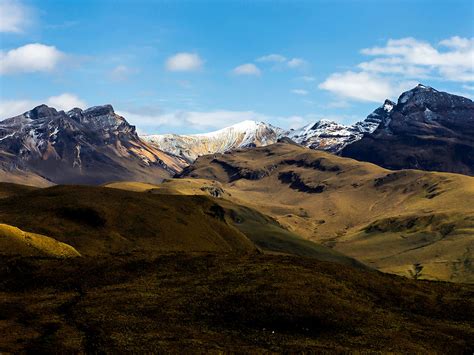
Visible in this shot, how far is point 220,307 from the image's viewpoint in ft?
298

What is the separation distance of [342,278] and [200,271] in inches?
998

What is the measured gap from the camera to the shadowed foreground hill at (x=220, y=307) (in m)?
76.1

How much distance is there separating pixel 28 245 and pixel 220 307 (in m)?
65.3

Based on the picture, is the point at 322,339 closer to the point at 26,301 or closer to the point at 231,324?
the point at 231,324

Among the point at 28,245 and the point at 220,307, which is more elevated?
the point at 28,245

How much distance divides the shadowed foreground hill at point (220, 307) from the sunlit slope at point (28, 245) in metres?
19.6

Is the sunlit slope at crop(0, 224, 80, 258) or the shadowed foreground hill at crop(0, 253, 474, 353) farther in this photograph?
the sunlit slope at crop(0, 224, 80, 258)

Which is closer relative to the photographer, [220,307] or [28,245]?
[220,307]

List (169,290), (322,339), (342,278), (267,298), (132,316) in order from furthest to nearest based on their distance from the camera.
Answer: (342,278)
(169,290)
(267,298)
(132,316)
(322,339)

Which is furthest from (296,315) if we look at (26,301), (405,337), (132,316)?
(26,301)

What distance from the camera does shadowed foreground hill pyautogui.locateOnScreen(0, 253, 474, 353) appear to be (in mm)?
76125

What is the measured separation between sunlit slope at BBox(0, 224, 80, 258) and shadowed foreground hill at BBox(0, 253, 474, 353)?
19.6 meters

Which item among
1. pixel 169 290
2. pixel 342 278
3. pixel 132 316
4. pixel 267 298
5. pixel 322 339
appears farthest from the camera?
pixel 342 278

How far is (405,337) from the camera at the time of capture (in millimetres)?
83188
